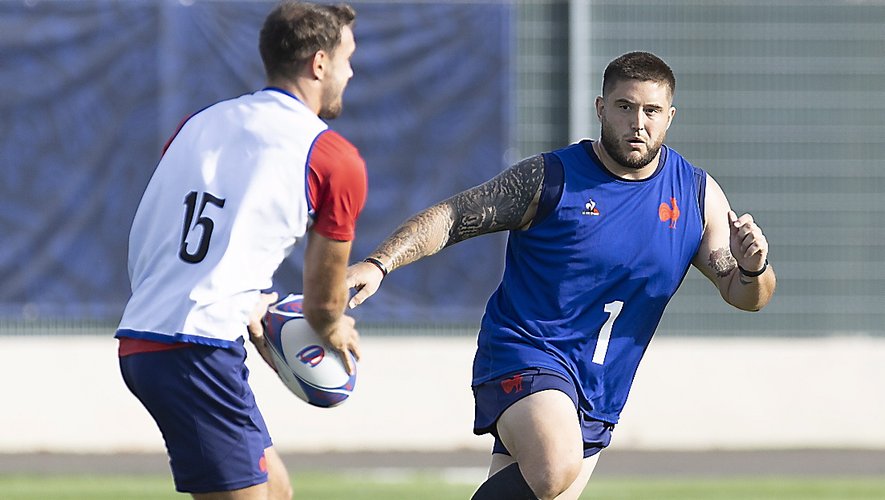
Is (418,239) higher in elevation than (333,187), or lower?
lower

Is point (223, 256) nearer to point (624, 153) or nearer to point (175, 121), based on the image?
point (624, 153)

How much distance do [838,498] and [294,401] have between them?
5.27m

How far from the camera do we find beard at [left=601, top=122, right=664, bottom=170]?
6859mm

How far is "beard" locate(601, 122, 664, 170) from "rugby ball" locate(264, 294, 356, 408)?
4.85 feet

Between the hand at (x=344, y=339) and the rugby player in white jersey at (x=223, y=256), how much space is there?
145 millimetres

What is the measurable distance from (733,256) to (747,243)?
26cm

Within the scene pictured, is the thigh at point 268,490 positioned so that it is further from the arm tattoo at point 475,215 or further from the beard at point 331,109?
the beard at point 331,109

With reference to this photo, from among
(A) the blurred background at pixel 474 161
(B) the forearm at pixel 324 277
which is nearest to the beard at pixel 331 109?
(B) the forearm at pixel 324 277

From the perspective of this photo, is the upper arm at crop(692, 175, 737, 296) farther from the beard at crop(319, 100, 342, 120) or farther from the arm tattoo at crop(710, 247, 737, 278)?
the beard at crop(319, 100, 342, 120)

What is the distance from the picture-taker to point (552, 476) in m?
6.26

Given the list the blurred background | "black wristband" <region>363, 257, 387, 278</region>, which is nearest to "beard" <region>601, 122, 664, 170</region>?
"black wristband" <region>363, 257, 387, 278</region>

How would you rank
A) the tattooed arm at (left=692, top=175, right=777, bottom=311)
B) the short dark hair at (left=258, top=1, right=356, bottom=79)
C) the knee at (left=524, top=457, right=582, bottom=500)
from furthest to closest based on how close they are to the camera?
the tattooed arm at (left=692, top=175, right=777, bottom=311)
the knee at (left=524, top=457, right=582, bottom=500)
the short dark hair at (left=258, top=1, right=356, bottom=79)

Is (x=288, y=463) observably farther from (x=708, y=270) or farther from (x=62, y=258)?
(x=708, y=270)

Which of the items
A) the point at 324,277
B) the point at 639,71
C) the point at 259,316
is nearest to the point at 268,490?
the point at 259,316
